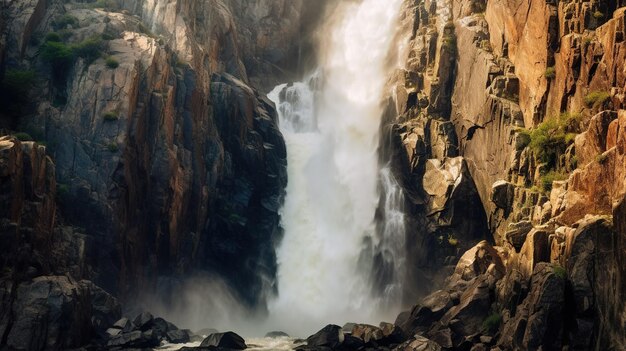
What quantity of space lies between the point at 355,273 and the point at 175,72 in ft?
85.2

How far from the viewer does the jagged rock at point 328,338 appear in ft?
183

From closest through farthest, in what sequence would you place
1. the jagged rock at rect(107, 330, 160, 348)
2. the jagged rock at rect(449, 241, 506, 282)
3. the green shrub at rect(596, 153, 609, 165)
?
the green shrub at rect(596, 153, 609, 165)
the jagged rock at rect(107, 330, 160, 348)
the jagged rock at rect(449, 241, 506, 282)

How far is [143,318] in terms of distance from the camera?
59.3 m

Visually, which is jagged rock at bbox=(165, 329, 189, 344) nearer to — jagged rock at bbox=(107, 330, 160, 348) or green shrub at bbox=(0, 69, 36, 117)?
jagged rock at bbox=(107, 330, 160, 348)

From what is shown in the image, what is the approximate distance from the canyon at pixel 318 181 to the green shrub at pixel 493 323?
0.77 ft

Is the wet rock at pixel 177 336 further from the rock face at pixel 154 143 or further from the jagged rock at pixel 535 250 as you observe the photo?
the jagged rock at pixel 535 250

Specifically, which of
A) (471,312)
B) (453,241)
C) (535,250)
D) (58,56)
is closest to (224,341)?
(471,312)

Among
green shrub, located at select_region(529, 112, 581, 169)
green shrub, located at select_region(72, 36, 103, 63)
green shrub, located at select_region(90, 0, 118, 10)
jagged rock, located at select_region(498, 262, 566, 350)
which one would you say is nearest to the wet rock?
jagged rock, located at select_region(498, 262, 566, 350)

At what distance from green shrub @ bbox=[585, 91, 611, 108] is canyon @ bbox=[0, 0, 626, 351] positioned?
222mm

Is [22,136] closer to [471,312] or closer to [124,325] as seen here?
[124,325]

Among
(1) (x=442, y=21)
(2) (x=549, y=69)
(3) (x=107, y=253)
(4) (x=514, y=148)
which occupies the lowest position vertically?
(3) (x=107, y=253)

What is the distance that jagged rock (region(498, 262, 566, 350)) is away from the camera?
46.8m

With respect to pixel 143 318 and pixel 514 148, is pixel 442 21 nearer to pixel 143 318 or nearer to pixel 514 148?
pixel 514 148

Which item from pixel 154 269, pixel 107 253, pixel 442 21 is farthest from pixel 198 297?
pixel 442 21
